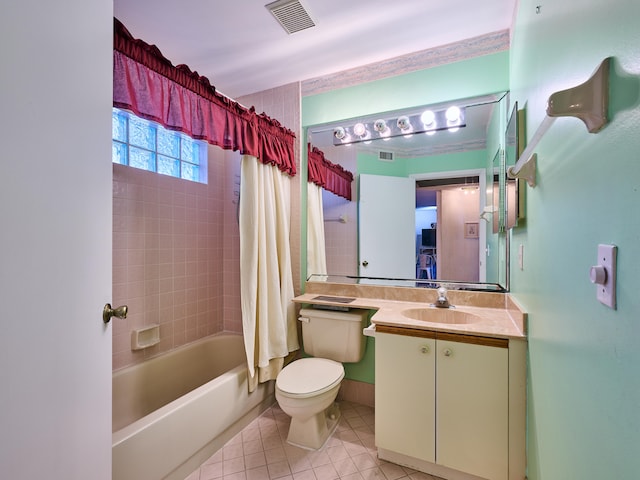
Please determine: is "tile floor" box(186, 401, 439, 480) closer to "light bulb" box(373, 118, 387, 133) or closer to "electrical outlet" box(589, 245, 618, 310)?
"electrical outlet" box(589, 245, 618, 310)

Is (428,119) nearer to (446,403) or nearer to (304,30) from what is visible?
(304,30)

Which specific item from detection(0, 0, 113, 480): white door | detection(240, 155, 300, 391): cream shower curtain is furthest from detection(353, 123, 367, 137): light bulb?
detection(0, 0, 113, 480): white door

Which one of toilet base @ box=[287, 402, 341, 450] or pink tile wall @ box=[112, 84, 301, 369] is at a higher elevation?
pink tile wall @ box=[112, 84, 301, 369]

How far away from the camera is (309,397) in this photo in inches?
62.1

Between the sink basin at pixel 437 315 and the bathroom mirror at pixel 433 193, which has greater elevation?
the bathroom mirror at pixel 433 193

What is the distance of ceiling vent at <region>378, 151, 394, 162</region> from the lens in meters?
2.16

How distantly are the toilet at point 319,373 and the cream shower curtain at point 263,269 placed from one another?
0.64 ft

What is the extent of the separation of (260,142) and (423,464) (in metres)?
2.12

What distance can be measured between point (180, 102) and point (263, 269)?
3.45ft

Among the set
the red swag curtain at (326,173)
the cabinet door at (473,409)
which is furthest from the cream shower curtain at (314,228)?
the cabinet door at (473,409)

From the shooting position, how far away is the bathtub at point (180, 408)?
1.26 m

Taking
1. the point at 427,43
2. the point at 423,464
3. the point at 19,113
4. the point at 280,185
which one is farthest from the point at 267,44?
the point at 423,464

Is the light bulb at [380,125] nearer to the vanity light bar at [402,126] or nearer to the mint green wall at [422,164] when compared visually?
the vanity light bar at [402,126]

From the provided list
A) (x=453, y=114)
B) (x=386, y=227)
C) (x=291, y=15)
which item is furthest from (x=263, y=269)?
(x=453, y=114)
